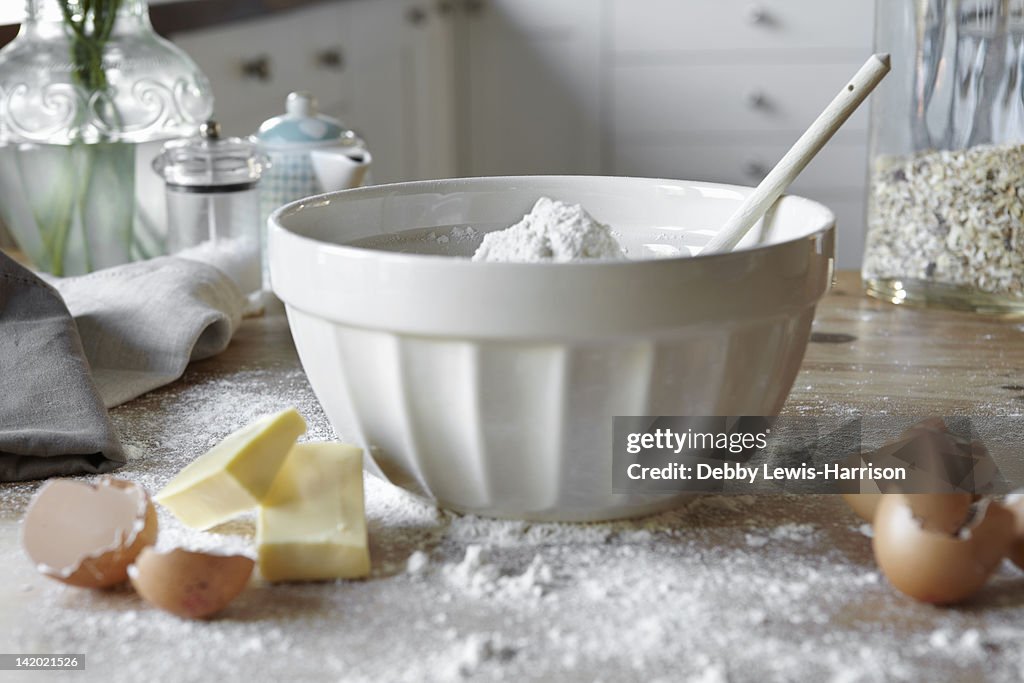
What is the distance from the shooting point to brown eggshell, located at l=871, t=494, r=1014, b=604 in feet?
1.65

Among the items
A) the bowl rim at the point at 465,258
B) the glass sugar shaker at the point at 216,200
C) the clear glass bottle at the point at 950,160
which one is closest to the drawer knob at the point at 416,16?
the glass sugar shaker at the point at 216,200

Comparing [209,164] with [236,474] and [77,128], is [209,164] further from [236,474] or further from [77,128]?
[236,474]

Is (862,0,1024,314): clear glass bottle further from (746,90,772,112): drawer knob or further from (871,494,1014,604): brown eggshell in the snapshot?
(746,90,772,112): drawer knob

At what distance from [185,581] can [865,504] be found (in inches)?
13.7

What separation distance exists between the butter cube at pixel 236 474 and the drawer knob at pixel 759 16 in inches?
101

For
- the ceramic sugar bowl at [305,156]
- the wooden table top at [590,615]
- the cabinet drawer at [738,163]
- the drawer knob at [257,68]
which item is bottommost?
the cabinet drawer at [738,163]

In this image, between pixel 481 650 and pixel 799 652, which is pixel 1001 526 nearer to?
pixel 799 652

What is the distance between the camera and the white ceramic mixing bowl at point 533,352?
1.72ft

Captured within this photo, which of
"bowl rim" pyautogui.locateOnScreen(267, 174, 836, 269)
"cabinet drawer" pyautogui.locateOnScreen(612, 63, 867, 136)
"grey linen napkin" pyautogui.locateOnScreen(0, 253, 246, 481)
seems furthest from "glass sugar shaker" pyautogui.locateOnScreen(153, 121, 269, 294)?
"cabinet drawer" pyautogui.locateOnScreen(612, 63, 867, 136)

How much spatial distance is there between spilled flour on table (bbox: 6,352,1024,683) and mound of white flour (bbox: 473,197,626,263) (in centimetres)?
14

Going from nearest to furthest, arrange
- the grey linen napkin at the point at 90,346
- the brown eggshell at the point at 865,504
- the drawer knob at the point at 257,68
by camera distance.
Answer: the brown eggshell at the point at 865,504 → the grey linen napkin at the point at 90,346 → the drawer knob at the point at 257,68

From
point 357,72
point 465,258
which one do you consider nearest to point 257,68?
point 357,72

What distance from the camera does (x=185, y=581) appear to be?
1.65 ft

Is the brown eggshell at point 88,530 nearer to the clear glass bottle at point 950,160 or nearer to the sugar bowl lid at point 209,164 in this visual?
the sugar bowl lid at point 209,164
